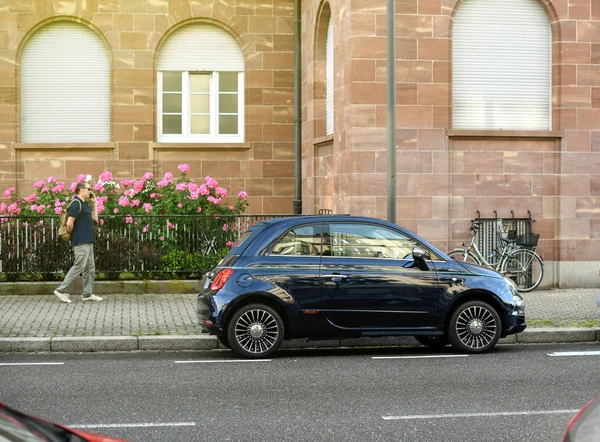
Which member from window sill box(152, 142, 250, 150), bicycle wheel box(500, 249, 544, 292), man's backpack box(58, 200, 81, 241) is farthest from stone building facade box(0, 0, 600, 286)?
man's backpack box(58, 200, 81, 241)

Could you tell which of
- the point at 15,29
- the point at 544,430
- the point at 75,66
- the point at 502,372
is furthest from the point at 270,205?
the point at 544,430

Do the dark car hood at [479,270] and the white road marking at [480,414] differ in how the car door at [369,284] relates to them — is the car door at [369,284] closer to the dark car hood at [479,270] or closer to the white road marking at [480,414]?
the dark car hood at [479,270]

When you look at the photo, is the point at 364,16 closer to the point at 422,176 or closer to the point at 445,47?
the point at 445,47

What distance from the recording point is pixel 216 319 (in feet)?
36.3

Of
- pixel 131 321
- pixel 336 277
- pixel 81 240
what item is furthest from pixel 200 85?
pixel 336 277

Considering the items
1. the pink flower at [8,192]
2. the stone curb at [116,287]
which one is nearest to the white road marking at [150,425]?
the stone curb at [116,287]

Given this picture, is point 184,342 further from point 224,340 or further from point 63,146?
point 63,146

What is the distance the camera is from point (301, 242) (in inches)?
448

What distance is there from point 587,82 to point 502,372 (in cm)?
951

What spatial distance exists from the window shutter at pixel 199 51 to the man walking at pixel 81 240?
7690mm

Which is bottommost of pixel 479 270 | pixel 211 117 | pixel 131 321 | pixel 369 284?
pixel 131 321

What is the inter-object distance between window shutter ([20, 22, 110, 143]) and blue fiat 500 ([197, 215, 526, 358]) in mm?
12004

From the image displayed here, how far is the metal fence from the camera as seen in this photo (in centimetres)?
1678

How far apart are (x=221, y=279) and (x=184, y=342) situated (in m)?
1.29
